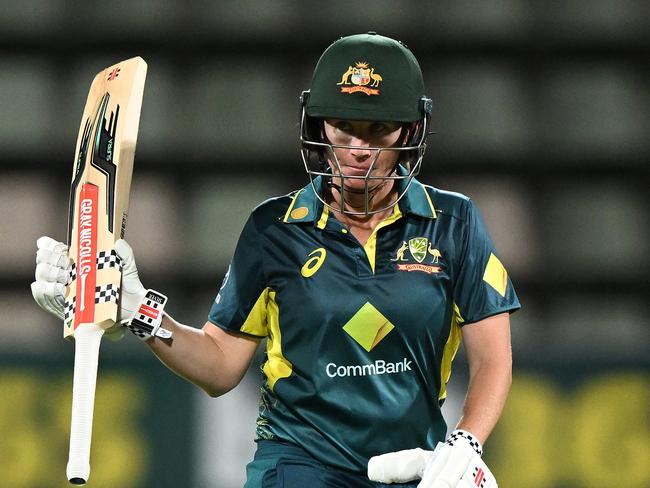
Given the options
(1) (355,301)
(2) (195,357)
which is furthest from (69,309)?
(1) (355,301)

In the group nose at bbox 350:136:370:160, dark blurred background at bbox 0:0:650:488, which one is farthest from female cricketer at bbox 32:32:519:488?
dark blurred background at bbox 0:0:650:488

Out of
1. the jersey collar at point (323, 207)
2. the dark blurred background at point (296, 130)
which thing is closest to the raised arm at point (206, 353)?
the jersey collar at point (323, 207)

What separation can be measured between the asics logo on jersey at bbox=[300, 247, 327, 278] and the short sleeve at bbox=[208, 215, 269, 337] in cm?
11

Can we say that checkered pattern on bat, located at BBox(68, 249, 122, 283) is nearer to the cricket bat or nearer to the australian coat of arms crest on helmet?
the cricket bat

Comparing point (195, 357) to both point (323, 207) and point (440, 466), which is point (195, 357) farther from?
point (440, 466)

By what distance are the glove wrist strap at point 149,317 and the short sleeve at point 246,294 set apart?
0.60 feet

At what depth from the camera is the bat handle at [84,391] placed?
2.46 metres

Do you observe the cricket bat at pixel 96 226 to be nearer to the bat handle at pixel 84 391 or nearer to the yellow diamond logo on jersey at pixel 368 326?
the bat handle at pixel 84 391

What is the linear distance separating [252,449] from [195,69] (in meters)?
1.78

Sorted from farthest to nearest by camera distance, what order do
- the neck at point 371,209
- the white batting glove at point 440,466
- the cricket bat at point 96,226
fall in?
1. the neck at point 371,209
2. the cricket bat at point 96,226
3. the white batting glove at point 440,466

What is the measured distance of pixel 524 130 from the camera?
545 cm

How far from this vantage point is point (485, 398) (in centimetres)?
258

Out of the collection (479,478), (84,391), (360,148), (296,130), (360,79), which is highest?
(296,130)

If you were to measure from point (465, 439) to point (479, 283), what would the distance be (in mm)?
346
